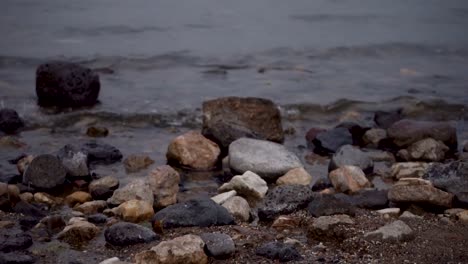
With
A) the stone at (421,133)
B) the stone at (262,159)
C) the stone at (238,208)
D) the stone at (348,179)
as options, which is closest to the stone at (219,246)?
the stone at (238,208)

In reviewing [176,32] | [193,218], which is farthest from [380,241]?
[176,32]

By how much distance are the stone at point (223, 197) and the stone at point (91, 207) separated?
80cm

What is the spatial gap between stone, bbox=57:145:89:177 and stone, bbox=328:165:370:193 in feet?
6.57

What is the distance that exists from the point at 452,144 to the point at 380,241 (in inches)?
119

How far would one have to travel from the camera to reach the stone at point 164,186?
18.5 feet

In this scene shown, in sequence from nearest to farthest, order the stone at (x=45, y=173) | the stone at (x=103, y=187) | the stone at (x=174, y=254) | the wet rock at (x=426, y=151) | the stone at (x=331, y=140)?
the stone at (x=174, y=254), the stone at (x=103, y=187), the stone at (x=45, y=173), the wet rock at (x=426, y=151), the stone at (x=331, y=140)

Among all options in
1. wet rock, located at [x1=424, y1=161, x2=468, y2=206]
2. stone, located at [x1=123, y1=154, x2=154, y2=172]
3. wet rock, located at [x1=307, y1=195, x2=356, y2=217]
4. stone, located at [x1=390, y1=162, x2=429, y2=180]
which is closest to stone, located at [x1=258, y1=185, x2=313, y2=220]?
wet rock, located at [x1=307, y1=195, x2=356, y2=217]

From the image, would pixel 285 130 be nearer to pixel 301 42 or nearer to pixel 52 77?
pixel 52 77

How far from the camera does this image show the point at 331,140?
732 centimetres

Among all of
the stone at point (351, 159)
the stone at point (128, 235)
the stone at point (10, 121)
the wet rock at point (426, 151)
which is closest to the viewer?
the stone at point (128, 235)

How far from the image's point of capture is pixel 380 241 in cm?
462

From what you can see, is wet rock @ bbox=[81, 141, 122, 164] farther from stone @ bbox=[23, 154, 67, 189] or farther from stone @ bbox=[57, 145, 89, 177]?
stone @ bbox=[23, 154, 67, 189]

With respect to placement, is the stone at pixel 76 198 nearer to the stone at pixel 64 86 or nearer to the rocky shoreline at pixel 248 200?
the rocky shoreline at pixel 248 200

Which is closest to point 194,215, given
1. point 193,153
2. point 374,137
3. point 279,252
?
point 279,252
